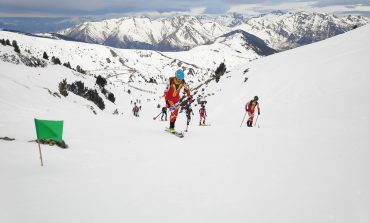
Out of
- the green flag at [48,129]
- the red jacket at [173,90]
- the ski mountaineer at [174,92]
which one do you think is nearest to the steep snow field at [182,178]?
the green flag at [48,129]

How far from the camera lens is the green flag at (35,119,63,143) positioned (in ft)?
20.2

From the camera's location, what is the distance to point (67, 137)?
31.5ft

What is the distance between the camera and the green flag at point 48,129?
6172 millimetres

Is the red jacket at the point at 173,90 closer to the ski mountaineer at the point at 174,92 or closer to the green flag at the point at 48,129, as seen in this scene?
the ski mountaineer at the point at 174,92

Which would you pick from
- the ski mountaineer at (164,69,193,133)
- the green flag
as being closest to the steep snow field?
the green flag

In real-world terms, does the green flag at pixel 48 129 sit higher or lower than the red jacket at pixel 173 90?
lower

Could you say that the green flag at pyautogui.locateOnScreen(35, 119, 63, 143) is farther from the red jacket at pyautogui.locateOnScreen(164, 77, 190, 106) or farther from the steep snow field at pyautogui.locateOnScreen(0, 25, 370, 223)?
the red jacket at pyautogui.locateOnScreen(164, 77, 190, 106)

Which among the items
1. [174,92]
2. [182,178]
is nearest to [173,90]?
[174,92]

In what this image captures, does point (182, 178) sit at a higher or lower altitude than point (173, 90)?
lower

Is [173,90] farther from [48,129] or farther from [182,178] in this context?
[48,129]

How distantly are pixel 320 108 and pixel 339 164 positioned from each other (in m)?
14.1

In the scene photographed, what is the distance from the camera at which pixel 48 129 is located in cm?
630

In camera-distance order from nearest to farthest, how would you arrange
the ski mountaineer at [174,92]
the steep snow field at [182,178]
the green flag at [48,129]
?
the steep snow field at [182,178] < the green flag at [48,129] < the ski mountaineer at [174,92]

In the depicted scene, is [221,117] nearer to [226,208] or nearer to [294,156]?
[294,156]
